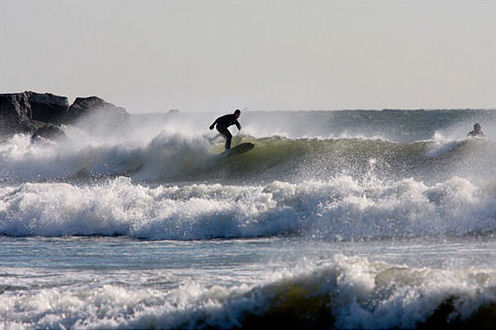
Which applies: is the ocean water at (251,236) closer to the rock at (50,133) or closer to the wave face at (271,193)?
the wave face at (271,193)

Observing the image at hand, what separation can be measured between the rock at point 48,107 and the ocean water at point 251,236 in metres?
12.2

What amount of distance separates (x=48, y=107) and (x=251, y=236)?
34.8 metres

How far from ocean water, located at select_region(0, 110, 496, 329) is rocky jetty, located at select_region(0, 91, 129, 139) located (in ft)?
30.7

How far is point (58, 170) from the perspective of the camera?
3703cm

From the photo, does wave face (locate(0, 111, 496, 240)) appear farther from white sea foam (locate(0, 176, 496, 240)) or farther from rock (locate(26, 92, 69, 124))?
rock (locate(26, 92, 69, 124))

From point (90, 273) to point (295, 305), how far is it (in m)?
4.55

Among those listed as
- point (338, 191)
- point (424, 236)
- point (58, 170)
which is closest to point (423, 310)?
point (424, 236)

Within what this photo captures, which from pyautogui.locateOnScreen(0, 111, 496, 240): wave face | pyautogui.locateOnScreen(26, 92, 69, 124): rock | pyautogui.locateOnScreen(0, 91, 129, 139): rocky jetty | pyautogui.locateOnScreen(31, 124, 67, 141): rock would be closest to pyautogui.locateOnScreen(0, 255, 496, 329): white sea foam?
pyautogui.locateOnScreen(0, 111, 496, 240): wave face

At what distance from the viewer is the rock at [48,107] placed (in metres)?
50.3

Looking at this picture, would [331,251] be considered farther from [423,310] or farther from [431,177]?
[431,177]

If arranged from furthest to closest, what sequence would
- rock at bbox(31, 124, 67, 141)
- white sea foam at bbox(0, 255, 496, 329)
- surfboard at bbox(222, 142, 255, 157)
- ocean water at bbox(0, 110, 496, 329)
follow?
1. rock at bbox(31, 124, 67, 141)
2. surfboard at bbox(222, 142, 255, 157)
3. ocean water at bbox(0, 110, 496, 329)
4. white sea foam at bbox(0, 255, 496, 329)

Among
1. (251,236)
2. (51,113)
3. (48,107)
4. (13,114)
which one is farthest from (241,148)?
(48,107)

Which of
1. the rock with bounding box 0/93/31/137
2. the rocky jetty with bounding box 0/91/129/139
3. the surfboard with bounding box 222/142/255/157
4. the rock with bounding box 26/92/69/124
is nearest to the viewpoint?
the surfboard with bounding box 222/142/255/157

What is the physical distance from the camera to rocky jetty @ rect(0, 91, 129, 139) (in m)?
47.4
